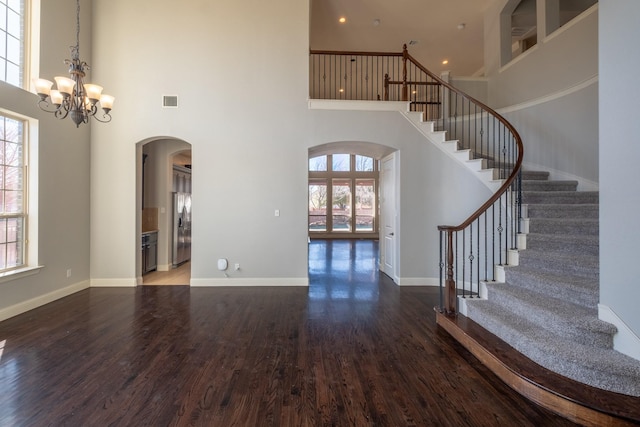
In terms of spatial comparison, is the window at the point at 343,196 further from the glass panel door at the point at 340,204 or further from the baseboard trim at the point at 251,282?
the baseboard trim at the point at 251,282

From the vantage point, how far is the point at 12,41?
3.89m

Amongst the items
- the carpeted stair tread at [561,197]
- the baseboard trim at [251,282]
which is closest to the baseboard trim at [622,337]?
the carpeted stair tread at [561,197]

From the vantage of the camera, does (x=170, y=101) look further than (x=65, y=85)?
Yes

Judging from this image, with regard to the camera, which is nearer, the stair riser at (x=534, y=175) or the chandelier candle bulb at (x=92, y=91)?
the chandelier candle bulb at (x=92, y=91)

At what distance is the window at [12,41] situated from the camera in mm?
3752

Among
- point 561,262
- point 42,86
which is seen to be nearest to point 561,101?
point 561,262

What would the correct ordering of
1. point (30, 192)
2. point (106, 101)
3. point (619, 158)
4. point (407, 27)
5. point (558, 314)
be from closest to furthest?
point (619, 158) → point (558, 314) → point (106, 101) → point (30, 192) → point (407, 27)

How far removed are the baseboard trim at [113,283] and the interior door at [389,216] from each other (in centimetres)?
464

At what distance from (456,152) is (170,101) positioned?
5018 millimetres

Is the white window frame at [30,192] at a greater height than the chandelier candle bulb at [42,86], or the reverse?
the chandelier candle bulb at [42,86]

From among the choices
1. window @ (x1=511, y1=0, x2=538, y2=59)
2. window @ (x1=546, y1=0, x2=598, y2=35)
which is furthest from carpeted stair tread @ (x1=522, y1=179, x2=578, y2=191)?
window @ (x1=511, y1=0, x2=538, y2=59)

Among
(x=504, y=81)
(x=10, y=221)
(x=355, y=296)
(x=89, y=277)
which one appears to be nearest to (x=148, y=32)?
(x=10, y=221)

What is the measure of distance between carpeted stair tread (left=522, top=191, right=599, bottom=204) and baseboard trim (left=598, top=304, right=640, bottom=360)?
2210 mm

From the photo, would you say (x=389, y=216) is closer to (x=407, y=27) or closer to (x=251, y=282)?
(x=251, y=282)
